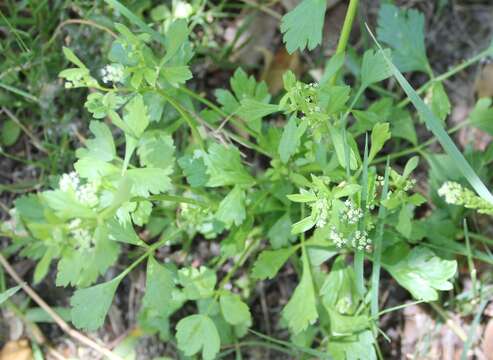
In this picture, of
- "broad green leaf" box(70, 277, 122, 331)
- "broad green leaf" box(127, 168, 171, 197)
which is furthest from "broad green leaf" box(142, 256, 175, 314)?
"broad green leaf" box(127, 168, 171, 197)

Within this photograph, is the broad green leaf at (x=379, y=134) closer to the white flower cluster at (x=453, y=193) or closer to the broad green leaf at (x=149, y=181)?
the white flower cluster at (x=453, y=193)

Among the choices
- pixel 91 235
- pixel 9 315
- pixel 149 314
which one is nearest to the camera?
pixel 91 235

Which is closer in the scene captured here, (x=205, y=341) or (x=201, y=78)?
(x=205, y=341)

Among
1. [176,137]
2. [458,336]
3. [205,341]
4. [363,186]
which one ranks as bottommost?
[458,336]

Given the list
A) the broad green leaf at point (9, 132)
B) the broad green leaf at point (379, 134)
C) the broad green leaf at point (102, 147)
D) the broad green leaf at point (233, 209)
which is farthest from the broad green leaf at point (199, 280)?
the broad green leaf at point (9, 132)

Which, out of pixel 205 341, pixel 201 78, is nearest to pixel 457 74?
pixel 201 78

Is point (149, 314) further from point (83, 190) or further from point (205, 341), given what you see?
point (83, 190)

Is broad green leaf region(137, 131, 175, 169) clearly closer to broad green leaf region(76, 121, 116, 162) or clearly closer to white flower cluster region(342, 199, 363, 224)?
broad green leaf region(76, 121, 116, 162)
